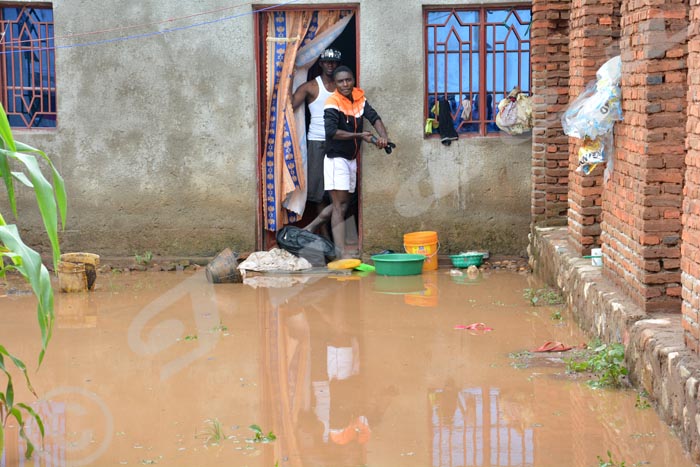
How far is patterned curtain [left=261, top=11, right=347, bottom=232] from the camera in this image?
434 inches

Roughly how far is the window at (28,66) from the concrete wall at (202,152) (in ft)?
0.67

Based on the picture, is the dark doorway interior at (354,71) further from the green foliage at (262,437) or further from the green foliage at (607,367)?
the green foliage at (262,437)

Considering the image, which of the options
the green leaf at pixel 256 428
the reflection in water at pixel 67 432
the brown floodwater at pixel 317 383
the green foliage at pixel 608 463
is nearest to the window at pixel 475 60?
the brown floodwater at pixel 317 383

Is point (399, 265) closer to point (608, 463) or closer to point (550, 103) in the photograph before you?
point (550, 103)

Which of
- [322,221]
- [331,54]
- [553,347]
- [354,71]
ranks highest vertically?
[331,54]

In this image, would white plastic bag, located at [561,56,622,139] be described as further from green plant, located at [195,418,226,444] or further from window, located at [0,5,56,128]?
window, located at [0,5,56,128]

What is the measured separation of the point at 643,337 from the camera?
603 centimetres

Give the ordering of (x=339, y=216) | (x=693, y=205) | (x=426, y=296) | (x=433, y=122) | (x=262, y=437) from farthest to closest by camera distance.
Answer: (x=339, y=216), (x=433, y=122), (x=426, y=296), (x=262, y=437), (x=693, y=205)

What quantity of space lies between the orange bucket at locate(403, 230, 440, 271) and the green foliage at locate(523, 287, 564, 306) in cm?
145

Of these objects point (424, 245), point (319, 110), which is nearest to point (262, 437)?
point (424, 245)

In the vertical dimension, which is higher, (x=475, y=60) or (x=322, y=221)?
(x=475, y=60)

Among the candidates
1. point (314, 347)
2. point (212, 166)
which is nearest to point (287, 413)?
point (314, 347)

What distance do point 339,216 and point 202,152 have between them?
160 centimetres

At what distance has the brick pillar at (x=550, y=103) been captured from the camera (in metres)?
10.2
